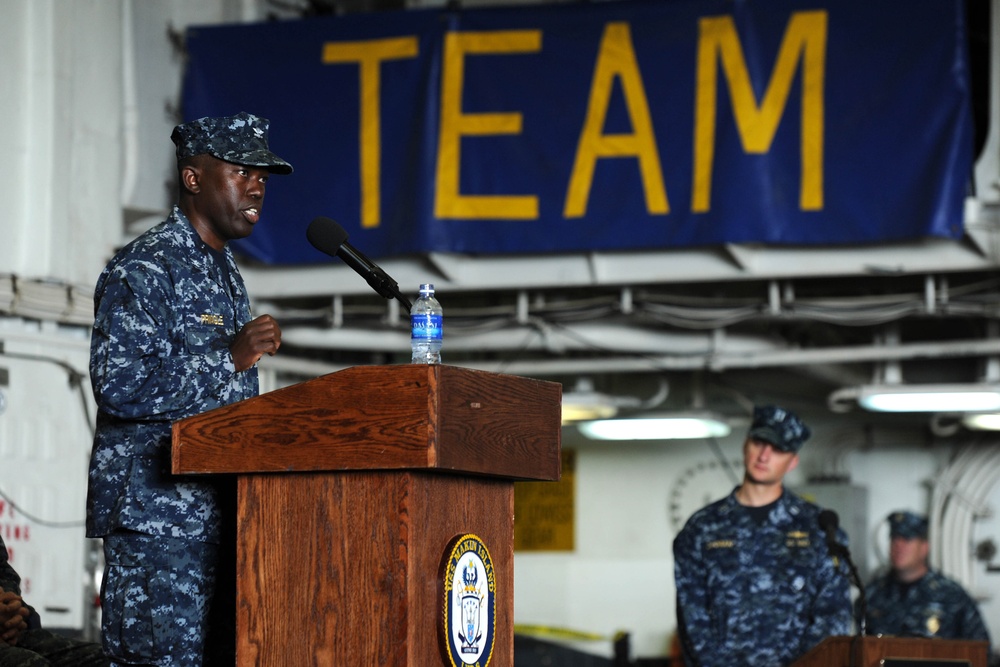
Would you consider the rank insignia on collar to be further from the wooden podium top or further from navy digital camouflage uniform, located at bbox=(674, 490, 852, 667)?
the wooden podium top

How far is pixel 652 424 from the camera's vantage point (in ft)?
29.2

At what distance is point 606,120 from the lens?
7.18 meters

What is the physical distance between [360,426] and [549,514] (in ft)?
25.9

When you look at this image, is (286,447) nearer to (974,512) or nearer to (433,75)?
(433,75)

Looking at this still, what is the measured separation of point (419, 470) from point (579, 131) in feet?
16.5

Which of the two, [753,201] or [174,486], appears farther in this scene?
[753,201]

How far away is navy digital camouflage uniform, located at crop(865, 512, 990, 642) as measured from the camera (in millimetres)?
8211

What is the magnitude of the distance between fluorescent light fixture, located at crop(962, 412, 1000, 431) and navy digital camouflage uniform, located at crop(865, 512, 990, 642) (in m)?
0.64

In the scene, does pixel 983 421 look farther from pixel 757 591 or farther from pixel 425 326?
pixel 425 326

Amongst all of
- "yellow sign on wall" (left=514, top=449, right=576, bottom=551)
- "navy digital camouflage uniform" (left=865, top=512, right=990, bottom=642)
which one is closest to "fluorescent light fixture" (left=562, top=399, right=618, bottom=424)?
"yellow sign on wall" (left=514, top=449, right=576, bottom=551)

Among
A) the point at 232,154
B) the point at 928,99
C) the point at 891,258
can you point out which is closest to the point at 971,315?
the point at 891,258

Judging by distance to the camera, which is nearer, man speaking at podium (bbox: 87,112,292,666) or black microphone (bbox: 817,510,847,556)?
man speaking at podium (bbox: 87,112,292,666)

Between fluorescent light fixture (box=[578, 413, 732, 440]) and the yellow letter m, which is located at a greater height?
the yellow letter m

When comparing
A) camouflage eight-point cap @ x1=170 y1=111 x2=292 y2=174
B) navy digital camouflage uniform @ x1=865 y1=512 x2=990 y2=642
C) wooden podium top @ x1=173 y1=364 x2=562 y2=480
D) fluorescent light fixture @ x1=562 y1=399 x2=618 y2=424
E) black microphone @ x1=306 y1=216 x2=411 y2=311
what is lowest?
navy digital camouflage uniform @ x1=865 y1=512 x2=990 y2=642
